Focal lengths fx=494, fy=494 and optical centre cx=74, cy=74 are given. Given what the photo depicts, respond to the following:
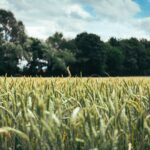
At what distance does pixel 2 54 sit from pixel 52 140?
8609 centimetres

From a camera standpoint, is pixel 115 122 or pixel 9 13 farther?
pixel 9 13

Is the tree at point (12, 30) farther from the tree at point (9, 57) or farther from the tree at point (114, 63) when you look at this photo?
the tree at point (114, 63)

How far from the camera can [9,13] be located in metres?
95.6

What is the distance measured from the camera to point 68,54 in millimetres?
103312

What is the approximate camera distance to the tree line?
90.1 metres

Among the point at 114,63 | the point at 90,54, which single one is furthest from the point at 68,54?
the point at 114,63

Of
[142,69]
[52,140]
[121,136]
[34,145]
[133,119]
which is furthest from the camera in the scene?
[142,69]

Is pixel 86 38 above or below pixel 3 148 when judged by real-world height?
above

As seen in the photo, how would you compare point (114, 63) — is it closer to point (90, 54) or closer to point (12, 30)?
point (90, 54)

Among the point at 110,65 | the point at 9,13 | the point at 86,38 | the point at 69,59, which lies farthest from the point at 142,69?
the point at 9,13

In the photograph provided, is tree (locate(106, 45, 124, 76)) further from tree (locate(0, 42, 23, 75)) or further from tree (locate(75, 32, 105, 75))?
tree (locate(0, 42, 23, 75))

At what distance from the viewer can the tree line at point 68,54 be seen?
90.1 meters

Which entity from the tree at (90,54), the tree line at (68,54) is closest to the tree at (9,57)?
the tree line at (68,54)

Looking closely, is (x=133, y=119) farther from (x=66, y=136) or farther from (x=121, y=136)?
(x=66, y=136)
